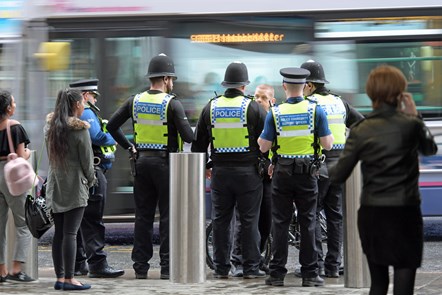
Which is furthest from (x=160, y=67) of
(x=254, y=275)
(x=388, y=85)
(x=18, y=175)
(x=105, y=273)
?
(x=388, y=85)

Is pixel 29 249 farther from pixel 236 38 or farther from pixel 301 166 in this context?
pixel 236 38

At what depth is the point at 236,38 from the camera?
43.2ft

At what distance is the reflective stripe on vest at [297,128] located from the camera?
913 centimetres

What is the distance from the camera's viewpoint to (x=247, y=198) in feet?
31.6

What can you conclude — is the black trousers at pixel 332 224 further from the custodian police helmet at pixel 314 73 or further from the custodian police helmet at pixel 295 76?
the custodian police helmet at pixel 295 76

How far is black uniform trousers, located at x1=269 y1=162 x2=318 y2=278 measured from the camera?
9125mm

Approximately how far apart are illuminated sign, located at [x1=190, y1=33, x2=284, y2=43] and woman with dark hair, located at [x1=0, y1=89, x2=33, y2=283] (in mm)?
4121

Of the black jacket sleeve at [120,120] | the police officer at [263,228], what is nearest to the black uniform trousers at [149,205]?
the black jacket sleeve at [120,120]

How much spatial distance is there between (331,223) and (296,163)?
1.03 meters

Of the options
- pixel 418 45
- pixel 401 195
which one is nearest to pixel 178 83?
pixel 418 45

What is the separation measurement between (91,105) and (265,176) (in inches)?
68.6

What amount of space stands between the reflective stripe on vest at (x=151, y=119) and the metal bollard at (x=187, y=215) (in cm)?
75

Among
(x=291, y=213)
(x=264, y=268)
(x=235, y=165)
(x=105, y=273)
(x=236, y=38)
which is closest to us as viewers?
(x=291, y=213)

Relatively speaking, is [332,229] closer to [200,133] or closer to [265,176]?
[265,176]
